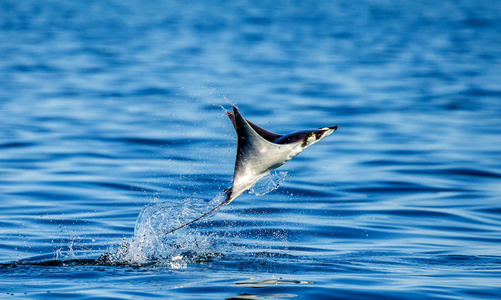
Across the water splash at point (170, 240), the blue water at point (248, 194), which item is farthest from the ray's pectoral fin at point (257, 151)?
the blue water at point (248, 194)

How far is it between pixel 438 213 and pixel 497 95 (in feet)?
45.8

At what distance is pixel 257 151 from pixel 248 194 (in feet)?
16.8

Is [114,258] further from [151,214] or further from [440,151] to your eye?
[440,151]

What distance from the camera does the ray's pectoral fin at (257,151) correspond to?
6.02 meters

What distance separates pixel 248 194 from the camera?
11219 mm

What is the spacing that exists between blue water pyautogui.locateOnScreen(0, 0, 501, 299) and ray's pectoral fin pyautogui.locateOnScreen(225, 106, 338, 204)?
0.88 m

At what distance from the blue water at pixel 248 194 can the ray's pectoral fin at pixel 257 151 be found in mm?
880

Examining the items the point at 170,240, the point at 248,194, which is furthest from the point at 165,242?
the point at 248,194

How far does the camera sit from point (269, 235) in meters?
8.78

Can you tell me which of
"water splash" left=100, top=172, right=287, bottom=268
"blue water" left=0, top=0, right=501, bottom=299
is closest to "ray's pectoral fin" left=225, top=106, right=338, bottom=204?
"water splash" left=100, top=172, right=287, bottom=268

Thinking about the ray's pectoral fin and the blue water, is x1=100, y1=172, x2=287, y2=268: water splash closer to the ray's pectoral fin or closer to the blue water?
the blue water

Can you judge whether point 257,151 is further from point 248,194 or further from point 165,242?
point 248,194

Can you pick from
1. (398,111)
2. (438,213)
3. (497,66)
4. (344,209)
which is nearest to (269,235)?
Result: (344,209)

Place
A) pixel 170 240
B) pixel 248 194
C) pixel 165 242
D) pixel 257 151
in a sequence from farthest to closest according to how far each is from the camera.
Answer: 1. pixel 248 194
2. pixel 170 240
3. pixel 165 242
4. pixel 257 151
